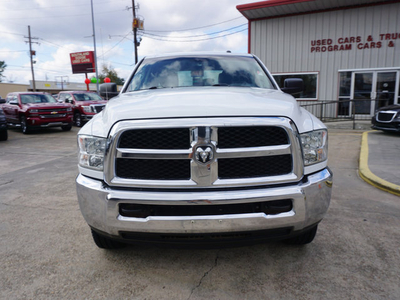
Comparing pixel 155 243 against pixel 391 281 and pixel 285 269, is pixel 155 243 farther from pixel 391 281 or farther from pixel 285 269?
pixel 391 281

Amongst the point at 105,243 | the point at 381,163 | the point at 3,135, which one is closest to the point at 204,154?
the point at 105,243

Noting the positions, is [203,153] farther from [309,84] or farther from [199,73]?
[309,84]

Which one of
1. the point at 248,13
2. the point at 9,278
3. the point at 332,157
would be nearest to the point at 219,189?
the point at 9,278

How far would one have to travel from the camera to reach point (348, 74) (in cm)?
1426

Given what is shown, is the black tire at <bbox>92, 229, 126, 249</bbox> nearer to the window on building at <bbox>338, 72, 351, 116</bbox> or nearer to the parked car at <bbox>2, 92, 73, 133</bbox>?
the parked car at <bbox>2, 92, 73, 133</bbox>

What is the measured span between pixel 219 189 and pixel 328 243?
4.79 ft

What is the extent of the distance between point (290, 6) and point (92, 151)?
1425 cm

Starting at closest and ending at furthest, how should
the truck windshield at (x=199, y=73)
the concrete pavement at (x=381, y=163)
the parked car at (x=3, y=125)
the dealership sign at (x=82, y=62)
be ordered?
the truck windshield at (x=199, y=73), the concrete pavement at (x=381, y=163), the parked car at (x=3, y=125), the dealership sign at (x=82, y=62)

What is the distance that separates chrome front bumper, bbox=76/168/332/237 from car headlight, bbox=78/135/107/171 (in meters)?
0.15

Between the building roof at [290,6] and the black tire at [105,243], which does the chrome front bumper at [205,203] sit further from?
the building roof at [290,6]

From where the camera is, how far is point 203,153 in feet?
6.70

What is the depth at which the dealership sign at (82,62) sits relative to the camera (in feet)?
169

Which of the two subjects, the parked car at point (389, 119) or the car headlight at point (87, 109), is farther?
the car headlight at point (87, 109)

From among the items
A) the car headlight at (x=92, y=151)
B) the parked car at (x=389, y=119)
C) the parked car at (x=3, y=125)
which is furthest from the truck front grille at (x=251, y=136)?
the parked car at (x=3, y=125)
